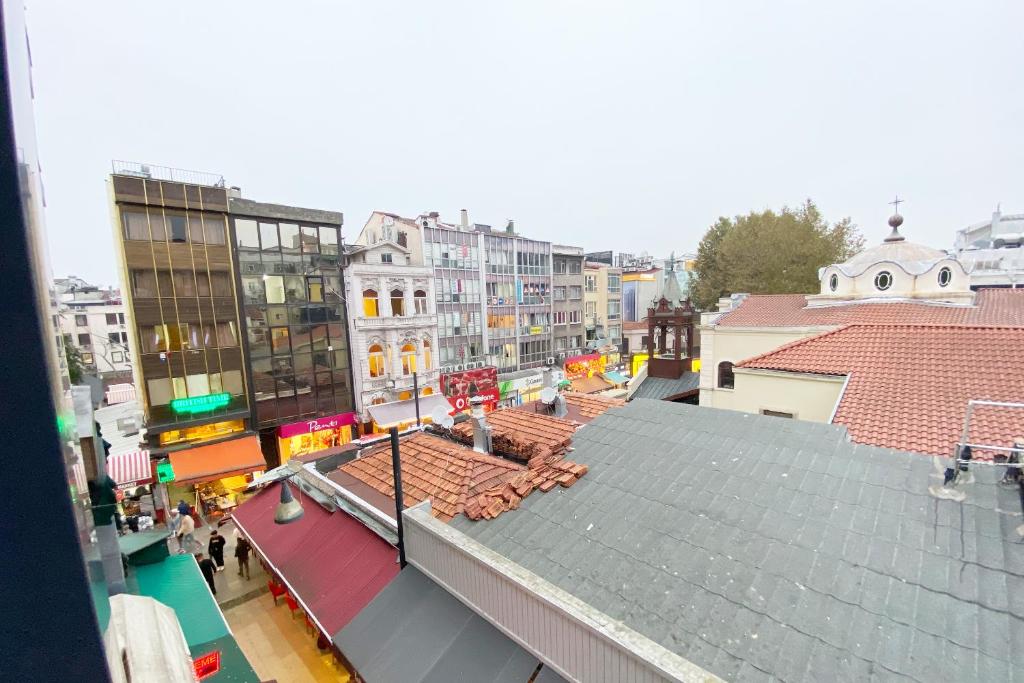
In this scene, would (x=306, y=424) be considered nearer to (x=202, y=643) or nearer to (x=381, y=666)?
(x=202, y=643)

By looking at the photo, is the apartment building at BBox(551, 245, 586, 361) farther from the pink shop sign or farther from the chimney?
the chimney

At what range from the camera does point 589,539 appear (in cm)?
541

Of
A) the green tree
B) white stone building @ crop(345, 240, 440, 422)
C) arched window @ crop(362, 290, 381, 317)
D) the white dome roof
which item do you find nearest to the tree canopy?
the white dome roof

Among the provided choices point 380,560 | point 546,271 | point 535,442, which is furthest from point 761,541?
point 546,271

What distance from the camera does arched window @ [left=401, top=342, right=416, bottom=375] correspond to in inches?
1006

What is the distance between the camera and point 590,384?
33125 millimetres

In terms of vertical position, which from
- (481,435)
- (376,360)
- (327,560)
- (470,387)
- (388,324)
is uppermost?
(388,324)

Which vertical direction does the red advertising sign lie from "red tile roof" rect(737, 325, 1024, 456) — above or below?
below

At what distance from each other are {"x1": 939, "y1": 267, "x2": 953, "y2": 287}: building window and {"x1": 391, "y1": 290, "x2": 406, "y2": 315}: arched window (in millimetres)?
26706

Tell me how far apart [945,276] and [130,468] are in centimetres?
3466

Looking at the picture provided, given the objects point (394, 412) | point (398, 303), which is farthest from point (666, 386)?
point (398, 303)

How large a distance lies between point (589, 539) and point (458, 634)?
190 cm

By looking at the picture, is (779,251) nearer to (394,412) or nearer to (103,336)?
(394,412)

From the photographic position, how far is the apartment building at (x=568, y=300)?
125ft
